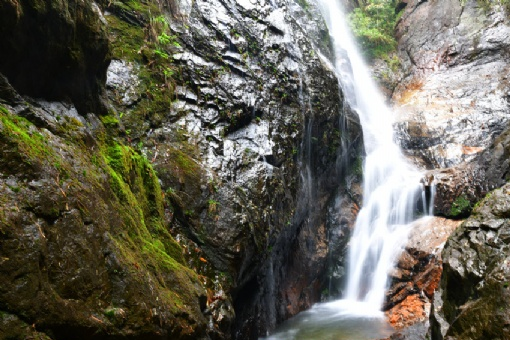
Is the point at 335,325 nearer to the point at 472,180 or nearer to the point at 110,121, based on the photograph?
the point at 472,180

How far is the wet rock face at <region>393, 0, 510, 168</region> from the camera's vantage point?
1353 centimetres

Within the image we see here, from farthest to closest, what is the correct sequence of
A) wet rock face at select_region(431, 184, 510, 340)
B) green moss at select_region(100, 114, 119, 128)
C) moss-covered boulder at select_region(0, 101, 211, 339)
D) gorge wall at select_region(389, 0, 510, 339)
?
green moss at select_region(100, 114, 119, 128) → gorge wall at select_region(389, 0, 510, 339) → wet rock face at select_region(431, 184, 510, 340) → moss-covered boulder at select_region(0, 101, 211, 339)

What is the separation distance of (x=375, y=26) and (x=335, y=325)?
17.0m

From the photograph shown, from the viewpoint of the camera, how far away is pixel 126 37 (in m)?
7.29

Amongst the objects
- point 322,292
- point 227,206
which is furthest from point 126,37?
point 322,292

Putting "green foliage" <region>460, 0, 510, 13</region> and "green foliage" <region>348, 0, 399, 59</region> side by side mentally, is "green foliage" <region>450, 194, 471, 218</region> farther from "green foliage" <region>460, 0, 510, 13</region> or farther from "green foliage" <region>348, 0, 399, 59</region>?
"green foliage" <region>460, 0, 510, 13</region>

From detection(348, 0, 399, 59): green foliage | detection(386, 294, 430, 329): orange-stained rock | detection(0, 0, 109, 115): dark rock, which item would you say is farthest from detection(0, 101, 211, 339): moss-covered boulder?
detection(348, 0, 399, 59): green foliage

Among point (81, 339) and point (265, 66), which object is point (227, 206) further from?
point (265, 66)

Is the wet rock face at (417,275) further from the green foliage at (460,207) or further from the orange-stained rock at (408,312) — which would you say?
the green foliage at (460,207)

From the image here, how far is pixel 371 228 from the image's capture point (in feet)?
38.1

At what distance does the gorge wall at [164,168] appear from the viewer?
282 centimetres

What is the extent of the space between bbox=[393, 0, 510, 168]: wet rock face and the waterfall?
0.89 meters

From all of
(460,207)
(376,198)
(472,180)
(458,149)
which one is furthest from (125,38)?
(458,149)

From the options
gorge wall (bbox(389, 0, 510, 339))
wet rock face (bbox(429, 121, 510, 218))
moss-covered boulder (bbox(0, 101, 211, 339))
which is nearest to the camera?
moss-covered boulder (bbox(0, 101, 211, 339))
